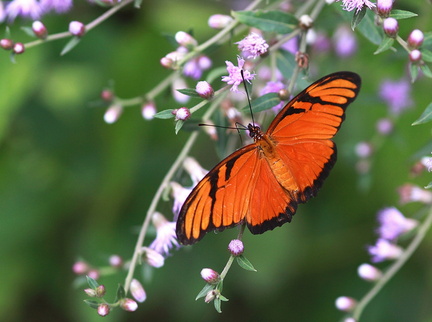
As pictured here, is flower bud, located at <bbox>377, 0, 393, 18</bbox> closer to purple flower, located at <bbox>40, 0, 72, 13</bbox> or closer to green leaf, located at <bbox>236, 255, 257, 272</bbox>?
green leaf, located at <bbox>236, 255, 257, 272</bbox>

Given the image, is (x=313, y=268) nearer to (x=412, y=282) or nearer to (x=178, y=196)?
(x=412, y=282)

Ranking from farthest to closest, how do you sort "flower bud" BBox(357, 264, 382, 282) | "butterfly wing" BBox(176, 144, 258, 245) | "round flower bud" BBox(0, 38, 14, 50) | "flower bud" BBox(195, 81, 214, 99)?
1. "flower bud" BBox(357, 264, 382, 282)
2. "round flower bud" BBox(0, 38, 14, 50)
3. "flower bud" BBox(195, 81, 214, 99)
4. "butterfly wing" BBox(176, 144, 258, 245)

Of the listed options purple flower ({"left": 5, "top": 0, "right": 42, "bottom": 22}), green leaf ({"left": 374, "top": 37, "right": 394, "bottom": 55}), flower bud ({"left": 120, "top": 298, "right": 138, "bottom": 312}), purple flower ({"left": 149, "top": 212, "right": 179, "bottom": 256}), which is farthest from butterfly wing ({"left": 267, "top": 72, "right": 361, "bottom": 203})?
purple flower ({"left": 5, "top": 0, "right": 42, "bottom": 22})

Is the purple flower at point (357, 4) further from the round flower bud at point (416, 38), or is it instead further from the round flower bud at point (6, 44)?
the round flower bud at point (6, 44)

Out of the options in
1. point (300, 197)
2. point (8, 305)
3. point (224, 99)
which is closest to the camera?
point (300, 197)

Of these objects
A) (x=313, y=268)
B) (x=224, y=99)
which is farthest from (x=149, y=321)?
(x=224, y=99)

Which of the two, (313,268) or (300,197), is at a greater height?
(313,268)

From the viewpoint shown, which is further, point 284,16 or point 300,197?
point 284,16
